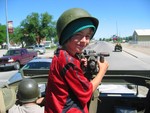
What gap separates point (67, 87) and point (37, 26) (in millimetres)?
81634

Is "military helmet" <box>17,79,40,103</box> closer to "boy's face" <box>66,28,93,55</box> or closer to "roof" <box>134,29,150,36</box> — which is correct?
"boy's face" <box>66,28,93,55</box>

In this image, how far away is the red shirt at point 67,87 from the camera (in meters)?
2.03

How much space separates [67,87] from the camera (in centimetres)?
206

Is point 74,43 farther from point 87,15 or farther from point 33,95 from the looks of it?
point 33,95

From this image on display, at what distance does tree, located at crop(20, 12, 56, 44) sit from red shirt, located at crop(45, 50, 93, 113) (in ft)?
263

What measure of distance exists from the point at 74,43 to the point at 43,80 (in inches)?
56.3

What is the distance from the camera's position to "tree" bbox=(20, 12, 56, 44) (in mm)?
82206

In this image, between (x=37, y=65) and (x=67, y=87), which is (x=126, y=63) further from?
(x=67, y=87)

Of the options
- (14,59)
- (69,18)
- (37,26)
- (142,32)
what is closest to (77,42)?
(69,18)

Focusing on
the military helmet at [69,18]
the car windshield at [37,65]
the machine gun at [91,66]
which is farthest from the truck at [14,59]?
the military helmet at [69,18]

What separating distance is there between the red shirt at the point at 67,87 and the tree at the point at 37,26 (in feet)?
263

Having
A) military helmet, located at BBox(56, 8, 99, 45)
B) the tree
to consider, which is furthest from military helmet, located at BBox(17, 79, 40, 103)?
the tree

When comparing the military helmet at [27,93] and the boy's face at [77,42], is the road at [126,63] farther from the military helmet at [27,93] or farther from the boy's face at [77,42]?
the boy's face at [77,42]

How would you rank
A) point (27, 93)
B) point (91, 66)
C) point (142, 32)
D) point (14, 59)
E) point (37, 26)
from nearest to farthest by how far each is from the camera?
point (91, 66), point (27, 93), point (14, 59), point (37, 26), point (142, 32)
